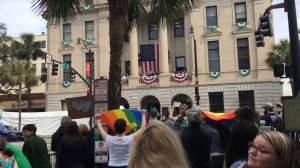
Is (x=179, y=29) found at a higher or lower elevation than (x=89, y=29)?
lower

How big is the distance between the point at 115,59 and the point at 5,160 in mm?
4781

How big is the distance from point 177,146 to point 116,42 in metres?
7.33

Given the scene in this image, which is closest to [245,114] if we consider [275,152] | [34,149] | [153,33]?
[275,152]

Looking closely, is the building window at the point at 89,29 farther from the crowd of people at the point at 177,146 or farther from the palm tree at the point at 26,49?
the crowd of people at the point at 177,146

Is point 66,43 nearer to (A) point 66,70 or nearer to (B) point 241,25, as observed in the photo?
(A) point 66,70

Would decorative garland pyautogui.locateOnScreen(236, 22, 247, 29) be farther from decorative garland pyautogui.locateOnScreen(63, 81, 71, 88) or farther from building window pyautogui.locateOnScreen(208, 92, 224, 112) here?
decorative garland pyautogui.locateOnScreen(63, 81, 71, 88)

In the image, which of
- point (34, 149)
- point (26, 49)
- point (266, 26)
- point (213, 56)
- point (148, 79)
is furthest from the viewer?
point (26, 49)

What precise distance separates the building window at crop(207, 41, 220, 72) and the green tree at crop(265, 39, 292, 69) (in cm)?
516

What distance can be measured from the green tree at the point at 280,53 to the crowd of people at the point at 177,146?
A: 2665 centimetres

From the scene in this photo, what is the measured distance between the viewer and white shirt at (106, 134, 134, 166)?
6.09 m

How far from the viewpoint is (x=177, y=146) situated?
2635 mm

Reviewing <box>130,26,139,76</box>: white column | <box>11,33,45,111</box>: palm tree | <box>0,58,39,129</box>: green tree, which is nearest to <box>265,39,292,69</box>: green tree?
<box>130,26,139,76</box>: white column

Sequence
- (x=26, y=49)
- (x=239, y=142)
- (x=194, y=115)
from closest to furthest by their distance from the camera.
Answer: (x=239, y=142) < (x=194, y=115) < (x=26, y=49)

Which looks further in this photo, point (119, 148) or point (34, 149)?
point (34, 149)
